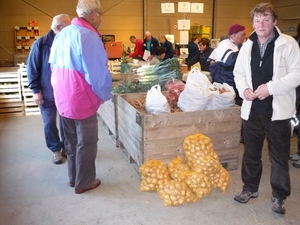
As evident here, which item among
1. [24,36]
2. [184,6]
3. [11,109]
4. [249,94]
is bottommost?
[11,109]

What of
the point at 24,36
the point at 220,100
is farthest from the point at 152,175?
the point at 24,36

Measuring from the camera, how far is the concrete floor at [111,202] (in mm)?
2232

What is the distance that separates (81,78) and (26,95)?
3.45 meters

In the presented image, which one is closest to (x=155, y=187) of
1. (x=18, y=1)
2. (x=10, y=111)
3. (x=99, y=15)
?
(x=99, y=15)

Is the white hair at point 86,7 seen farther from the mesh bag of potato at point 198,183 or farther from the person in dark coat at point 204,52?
the person in dark coat at point 204,52

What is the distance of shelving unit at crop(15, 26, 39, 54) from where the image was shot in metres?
9.23

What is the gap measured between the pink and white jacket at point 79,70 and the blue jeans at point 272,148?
3.98ft

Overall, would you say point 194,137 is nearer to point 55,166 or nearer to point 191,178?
point 191,178

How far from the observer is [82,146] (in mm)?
2510

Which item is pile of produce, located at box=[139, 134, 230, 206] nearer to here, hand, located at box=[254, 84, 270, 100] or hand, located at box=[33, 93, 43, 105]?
hand, located at box=[254, 84, 270, 100]

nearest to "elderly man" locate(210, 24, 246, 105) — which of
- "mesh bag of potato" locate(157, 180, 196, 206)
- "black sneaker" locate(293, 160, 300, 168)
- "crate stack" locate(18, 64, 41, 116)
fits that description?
"black sneaker" locate(293, 160, 300, 168)

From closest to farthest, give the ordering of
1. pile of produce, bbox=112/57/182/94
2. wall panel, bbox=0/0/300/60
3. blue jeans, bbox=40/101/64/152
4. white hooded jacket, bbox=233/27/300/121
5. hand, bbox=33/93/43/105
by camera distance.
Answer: white hooded jacket, bbox=233/27/300/121 → hand, bbox=33/93/43/105 → blue jeans, bbox=40/101/64/152 → pile of produce, bbox=112/57/182/94 → wall panel, bbox=0/0/300/60

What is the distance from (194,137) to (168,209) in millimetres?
703

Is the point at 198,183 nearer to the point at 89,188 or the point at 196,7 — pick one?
the point at 89,188
